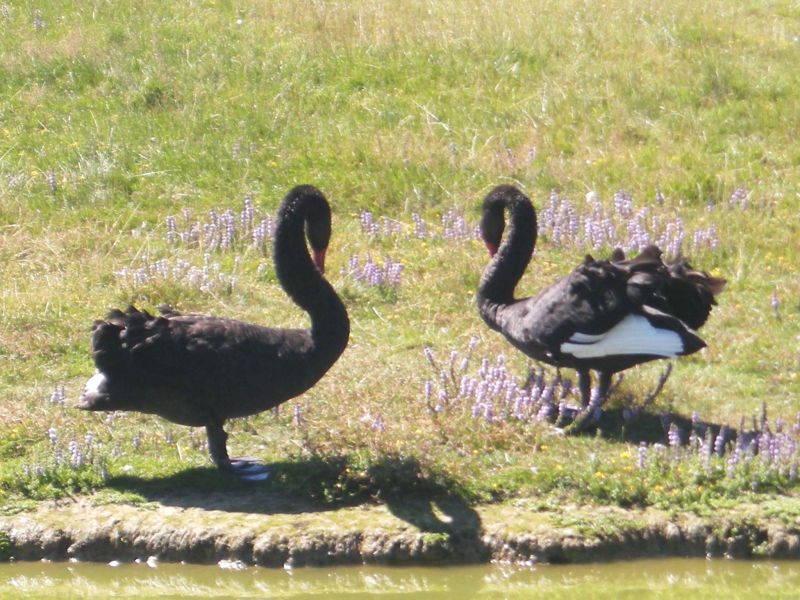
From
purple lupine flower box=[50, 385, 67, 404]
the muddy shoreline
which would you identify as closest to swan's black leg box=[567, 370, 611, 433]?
the muddy shoreline

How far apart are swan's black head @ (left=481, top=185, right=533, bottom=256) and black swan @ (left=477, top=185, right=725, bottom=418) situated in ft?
2.81

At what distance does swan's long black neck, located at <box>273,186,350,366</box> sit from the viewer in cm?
805

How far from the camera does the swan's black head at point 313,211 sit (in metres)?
8.27

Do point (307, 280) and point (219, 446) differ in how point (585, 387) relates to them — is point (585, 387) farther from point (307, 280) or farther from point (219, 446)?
point (219, 446)

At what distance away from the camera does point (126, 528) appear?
24.9 feet

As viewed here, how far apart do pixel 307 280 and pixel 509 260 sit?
65.7 inches

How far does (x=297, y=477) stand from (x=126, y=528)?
99 centimetres

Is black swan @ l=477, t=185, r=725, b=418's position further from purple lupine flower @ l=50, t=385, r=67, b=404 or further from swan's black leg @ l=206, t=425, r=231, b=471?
purple lupine flower @ l=50, t=385, r=67, b=404

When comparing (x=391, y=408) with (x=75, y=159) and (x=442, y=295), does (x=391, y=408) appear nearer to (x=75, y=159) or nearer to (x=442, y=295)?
(x=442, y=295)

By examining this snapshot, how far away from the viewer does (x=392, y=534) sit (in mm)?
7379

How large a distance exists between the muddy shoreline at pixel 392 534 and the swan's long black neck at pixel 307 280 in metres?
0.98

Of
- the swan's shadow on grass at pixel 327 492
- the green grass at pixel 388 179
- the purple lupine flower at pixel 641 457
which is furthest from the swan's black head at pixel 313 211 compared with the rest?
the purple lupine flower at pixel 641 457

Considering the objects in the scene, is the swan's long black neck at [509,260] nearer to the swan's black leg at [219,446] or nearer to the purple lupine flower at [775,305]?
the swan's black leg at [219,446]

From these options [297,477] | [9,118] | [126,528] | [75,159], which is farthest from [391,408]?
[9,118]
